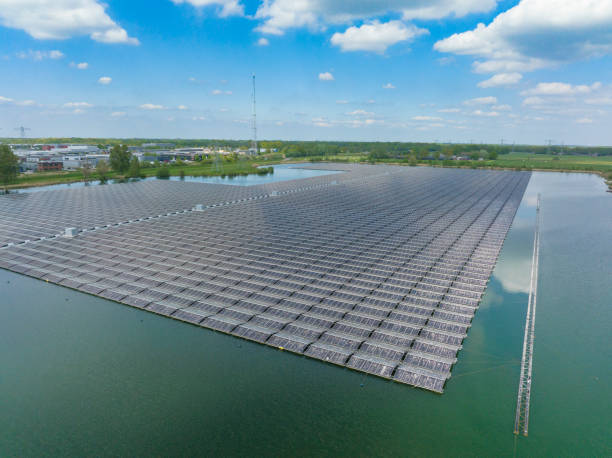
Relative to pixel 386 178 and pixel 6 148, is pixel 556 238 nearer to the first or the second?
pixel 386 178

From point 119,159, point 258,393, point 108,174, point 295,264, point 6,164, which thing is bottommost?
point 258,393

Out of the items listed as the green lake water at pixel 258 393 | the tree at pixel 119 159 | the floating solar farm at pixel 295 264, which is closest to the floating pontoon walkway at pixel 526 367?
the green lake water at pixel 258 393

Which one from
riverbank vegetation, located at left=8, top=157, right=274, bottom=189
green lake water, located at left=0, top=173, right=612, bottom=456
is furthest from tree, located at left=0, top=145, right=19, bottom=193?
green lake water, located at left=0, top=173, right=612, bottom=456

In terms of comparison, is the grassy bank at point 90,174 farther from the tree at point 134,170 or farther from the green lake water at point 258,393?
the green lake water at point 258,393

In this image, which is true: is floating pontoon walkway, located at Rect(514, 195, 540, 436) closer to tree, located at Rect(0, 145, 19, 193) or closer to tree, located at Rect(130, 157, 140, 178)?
tree, located at Rect(0, 145, 19, 193)

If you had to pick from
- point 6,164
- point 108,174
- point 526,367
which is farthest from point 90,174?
point 526,367

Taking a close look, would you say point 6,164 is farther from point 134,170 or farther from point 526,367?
point 526,367

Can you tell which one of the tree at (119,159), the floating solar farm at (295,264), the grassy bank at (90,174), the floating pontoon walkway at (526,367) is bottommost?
the floating pontoon walkway at (526,367)
